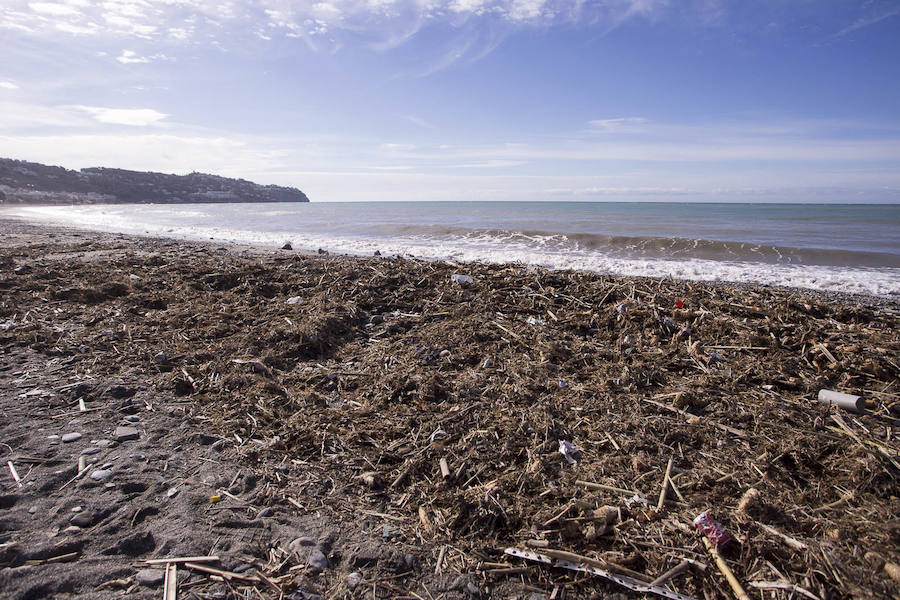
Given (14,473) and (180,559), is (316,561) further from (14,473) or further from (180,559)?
(14,473)

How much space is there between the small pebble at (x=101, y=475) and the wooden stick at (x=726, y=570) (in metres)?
2.96

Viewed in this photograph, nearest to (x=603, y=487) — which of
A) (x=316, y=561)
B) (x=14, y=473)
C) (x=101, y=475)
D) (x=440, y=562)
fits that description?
(x=440, y=562)

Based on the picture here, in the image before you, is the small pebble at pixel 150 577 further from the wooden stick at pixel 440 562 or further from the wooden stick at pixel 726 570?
the wooden stick at pixel 726 570

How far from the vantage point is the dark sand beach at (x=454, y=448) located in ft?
5.97

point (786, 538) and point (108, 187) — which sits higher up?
point (108, 187)

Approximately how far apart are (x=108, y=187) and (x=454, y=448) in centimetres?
6334

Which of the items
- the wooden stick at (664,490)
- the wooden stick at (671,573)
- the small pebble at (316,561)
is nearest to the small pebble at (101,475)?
the small pebble at (316,561)

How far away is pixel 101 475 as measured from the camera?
237 centimetres

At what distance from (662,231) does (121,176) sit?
63648 mm

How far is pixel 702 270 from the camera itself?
9617 millimetres

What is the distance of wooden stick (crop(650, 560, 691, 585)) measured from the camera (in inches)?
69.5

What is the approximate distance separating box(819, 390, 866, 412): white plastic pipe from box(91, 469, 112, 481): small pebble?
14.2ft

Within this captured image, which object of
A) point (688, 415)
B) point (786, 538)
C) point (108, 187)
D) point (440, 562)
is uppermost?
point (108, 187)

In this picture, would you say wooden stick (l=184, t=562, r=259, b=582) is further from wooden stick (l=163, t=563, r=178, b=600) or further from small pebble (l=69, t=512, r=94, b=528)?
small pebble (l=69, t=512, r=94, b=528)
